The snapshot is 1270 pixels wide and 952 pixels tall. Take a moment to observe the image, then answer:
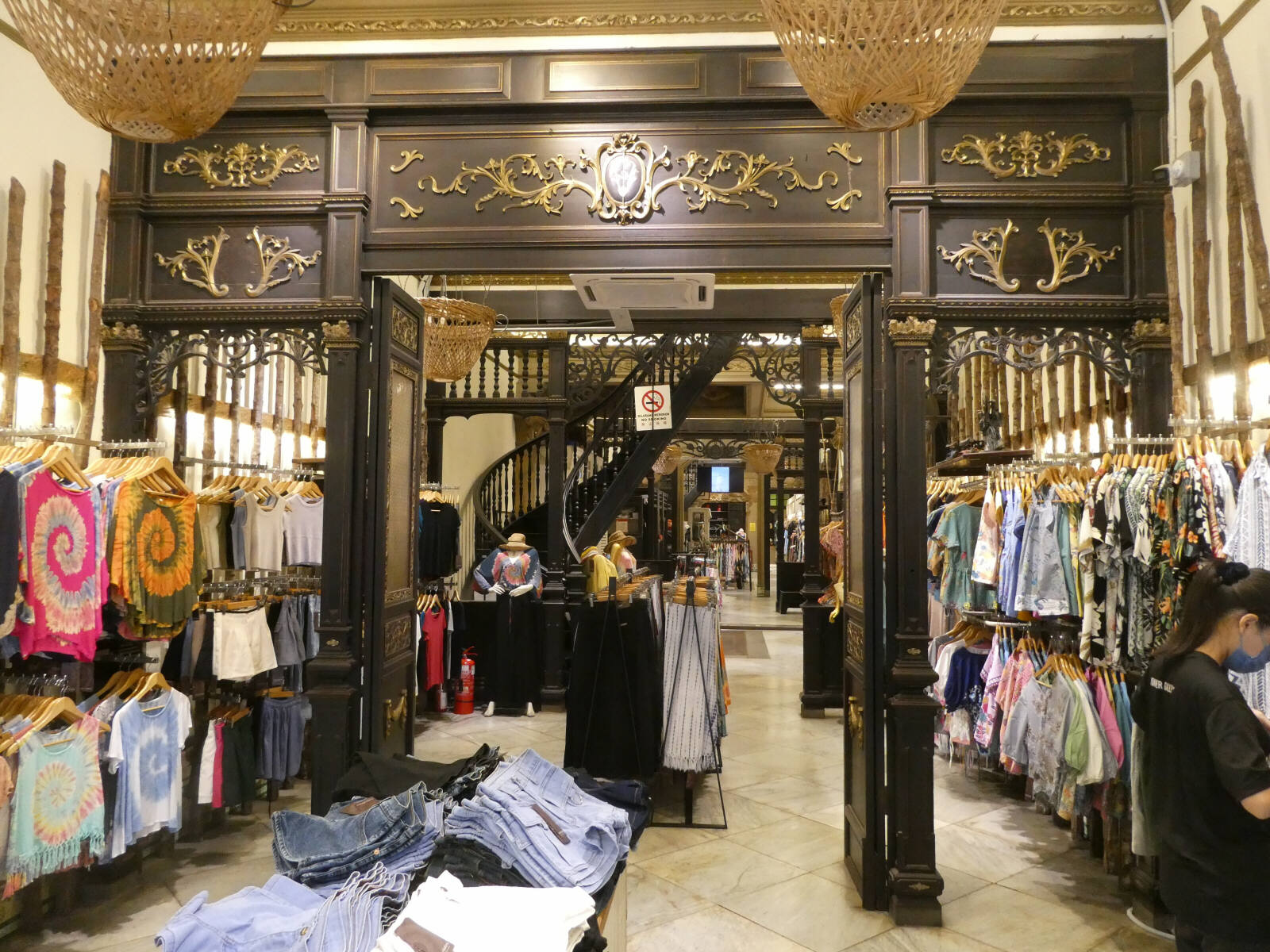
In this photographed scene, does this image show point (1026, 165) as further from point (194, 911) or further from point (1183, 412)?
point (194, 911)

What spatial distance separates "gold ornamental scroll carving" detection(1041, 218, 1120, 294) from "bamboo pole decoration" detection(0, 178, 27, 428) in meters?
4.37

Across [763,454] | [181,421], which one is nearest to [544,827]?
[181,421]

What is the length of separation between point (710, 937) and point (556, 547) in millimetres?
4821

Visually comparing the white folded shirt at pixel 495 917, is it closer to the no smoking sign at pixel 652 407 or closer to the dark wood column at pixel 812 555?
the dark wood column at pixel 812 555

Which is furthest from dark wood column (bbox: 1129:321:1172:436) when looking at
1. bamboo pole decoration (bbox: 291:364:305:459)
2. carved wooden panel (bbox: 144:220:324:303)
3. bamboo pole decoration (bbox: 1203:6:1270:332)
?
bamboo pole decoration (bbox: 291:364:305:459)

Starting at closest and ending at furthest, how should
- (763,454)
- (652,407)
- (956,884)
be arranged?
(956,884) → (652,407) → (763,454)

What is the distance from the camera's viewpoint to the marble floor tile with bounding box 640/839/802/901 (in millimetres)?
4098

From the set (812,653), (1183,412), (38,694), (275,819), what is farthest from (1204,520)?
(812,653)

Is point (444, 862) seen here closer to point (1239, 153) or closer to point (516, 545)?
point (1239, 153)

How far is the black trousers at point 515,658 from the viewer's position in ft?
25.4

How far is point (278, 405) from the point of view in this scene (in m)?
6.13

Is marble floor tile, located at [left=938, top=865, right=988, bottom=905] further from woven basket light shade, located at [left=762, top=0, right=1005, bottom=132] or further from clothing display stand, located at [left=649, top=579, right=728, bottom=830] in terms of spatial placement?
woven basket light shade, located at [left=762, top=0, right=1005, bottom=132]

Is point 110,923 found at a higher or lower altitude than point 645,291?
lower

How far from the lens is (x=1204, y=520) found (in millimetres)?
3098
